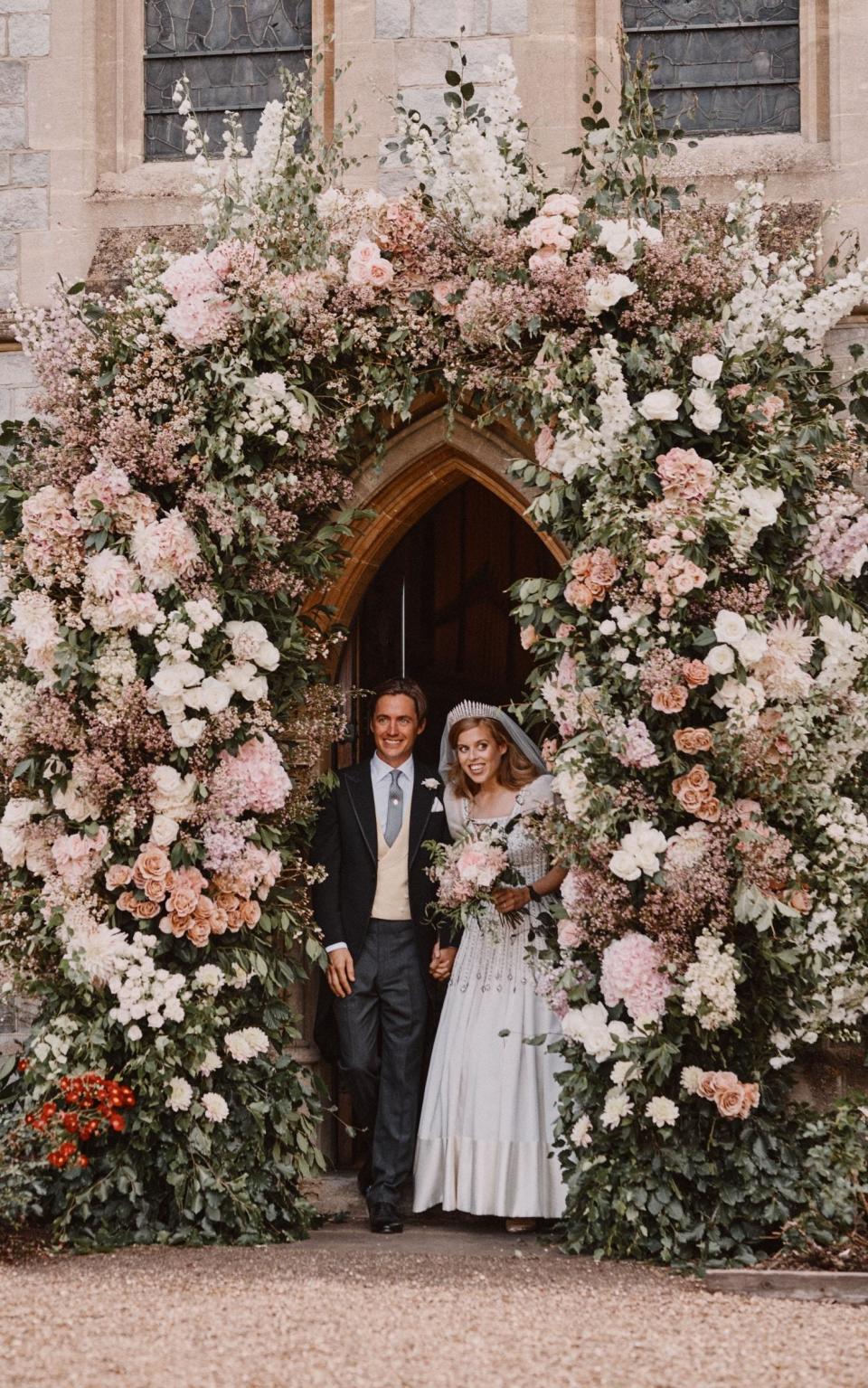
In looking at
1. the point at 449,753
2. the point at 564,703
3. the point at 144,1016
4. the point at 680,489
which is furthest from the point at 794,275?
the point at 144,1016

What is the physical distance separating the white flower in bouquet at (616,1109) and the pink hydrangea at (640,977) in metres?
0.25

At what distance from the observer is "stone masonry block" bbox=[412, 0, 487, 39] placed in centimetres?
664

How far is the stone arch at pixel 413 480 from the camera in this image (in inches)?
251

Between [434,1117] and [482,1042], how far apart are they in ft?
1.10

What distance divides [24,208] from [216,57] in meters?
1.09

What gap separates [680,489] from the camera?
215 inches

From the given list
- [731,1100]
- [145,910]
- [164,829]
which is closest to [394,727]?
[164,829]

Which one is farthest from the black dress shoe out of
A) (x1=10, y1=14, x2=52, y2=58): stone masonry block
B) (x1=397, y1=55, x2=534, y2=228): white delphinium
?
(x1=10, y1=14, x2=52, y2=58): stone masonry block

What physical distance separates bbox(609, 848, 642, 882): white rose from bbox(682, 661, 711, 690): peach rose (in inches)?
23.0

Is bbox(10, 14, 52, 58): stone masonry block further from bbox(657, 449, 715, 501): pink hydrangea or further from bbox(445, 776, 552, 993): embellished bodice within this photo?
bbox(445, 776, 552, 993): embellished bodice

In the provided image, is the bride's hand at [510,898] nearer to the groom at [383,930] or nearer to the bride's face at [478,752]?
the groom at [383,930]

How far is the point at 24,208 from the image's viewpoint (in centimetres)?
700

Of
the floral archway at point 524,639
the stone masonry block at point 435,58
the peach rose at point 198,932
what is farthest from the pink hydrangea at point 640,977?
the stone masonry block at point 435,58

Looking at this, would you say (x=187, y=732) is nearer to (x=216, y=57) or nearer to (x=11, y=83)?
(x=11, y=83)
